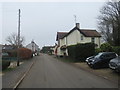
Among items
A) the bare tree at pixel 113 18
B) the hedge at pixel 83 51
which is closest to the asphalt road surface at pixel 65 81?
the hedge at pixel 83 51

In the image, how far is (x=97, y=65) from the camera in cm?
2052

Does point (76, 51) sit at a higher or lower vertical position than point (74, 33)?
lower

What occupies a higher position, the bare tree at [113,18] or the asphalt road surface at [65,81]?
the bare tree at [113,18]

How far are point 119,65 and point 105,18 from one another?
36.4 m

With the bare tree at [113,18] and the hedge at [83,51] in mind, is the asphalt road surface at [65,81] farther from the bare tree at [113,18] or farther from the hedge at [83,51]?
the bare tree at [113,18]

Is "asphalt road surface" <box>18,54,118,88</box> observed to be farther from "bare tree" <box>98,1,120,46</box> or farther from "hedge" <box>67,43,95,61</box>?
"bare tree" <box>98,1,120,46</box>

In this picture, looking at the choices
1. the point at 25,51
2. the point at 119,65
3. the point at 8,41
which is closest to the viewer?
the point at 119,65

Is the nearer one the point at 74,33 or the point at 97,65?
the point at 97,65

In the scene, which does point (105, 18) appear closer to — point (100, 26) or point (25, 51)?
point (100, 26)

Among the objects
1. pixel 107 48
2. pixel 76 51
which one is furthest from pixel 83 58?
pixel 107 48

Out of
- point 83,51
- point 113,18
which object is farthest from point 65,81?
point 113,18

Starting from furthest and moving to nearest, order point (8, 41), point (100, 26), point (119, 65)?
point (8, 41) < point (100, 26) < point (119, 65)

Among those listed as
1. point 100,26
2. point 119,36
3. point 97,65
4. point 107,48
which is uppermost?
point 100,26

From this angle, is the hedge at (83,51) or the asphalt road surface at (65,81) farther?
the hedge at (83,51)
